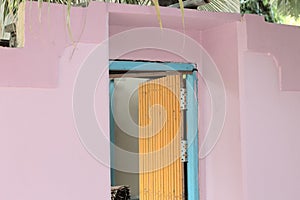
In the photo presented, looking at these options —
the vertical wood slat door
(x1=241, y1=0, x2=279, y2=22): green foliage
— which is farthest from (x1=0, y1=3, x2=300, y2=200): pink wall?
(x1=241, y1=0, x2=279, y2=22): green foliage

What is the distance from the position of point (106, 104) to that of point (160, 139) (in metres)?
1.93

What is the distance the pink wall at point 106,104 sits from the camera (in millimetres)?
3201

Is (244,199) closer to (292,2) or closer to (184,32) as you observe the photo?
(184,32)

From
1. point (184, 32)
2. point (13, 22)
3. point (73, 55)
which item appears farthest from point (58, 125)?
point (184, 32)

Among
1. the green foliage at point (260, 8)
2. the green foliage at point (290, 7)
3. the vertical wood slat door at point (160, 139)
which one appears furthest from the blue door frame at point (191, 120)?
the green foliage at point (260, 8)

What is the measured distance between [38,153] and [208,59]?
1.96m

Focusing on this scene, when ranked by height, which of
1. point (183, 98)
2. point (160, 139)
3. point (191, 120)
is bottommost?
point (160, 139)

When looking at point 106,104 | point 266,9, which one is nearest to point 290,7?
point 266,9

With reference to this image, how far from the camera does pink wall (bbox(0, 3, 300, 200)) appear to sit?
10.5 feet

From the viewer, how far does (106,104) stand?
3.48 m

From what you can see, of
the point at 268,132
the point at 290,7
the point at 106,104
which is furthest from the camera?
the point at 290,7

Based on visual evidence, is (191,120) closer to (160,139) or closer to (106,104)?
(160,139)

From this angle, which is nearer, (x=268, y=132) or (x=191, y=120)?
(x=268, y=132)

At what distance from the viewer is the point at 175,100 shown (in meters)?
4.79
